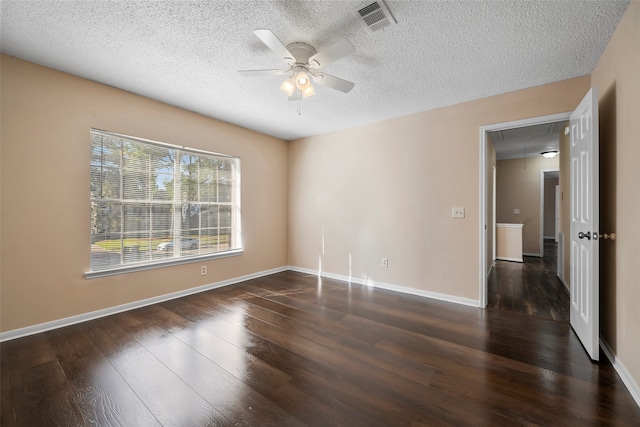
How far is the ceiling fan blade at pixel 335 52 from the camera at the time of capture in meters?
1.76

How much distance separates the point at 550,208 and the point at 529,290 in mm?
7459

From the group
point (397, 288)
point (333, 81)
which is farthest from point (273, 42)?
point (397, 288)

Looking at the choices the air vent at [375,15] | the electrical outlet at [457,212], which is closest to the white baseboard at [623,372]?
the electrical outlet at [457,212]

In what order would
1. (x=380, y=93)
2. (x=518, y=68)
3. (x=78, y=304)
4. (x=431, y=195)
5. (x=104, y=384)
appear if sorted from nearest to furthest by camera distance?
(x=104, y=384)
(x=518, y=68)
(x=78, y=304)
(x=380, y=93)
(x=431, y=195)

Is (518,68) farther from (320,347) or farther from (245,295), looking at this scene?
(245,295)

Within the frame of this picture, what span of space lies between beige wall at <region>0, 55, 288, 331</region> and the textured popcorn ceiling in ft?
0.77

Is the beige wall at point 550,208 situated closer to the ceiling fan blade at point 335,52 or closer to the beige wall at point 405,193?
the beige wall at point 405,193

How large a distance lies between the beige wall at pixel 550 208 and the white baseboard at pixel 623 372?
8819 millimetres

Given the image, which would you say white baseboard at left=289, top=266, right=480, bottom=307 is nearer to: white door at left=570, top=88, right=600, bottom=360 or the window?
white door at left=570, top=88, right=600, bottom=360

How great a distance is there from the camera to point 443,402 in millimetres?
1521

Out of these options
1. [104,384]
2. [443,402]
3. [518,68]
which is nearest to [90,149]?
[104,384]

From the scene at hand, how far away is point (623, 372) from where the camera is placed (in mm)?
1699

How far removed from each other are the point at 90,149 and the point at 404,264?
13.1 feet

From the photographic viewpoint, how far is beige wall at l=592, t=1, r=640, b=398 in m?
1.60
